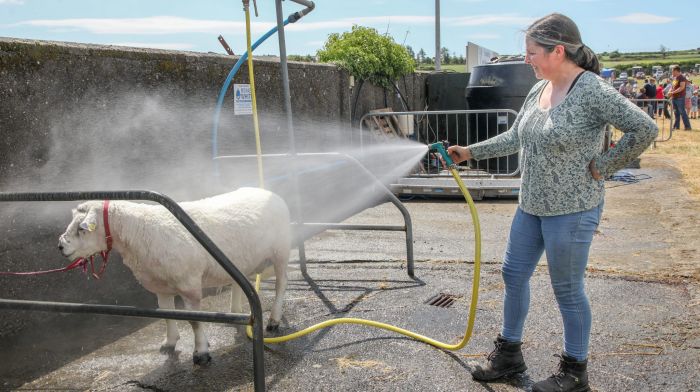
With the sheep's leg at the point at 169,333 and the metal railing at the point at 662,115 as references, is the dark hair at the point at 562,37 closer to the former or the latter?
the sheep's leg at the point at 169,333

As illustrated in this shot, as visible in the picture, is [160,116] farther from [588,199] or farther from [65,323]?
[588,199]

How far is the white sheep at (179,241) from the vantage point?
3502 millimetres

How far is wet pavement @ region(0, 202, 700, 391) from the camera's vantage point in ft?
11.5

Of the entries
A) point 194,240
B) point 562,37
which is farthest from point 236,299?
point 562,37

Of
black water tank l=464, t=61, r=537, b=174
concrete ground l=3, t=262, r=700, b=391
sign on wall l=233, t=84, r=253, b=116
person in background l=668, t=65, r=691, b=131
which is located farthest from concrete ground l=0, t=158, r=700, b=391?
person in background l=668, t=65, r=691, b=131

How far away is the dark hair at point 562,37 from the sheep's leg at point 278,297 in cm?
230

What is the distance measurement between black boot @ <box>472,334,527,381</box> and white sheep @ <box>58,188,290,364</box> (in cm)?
151

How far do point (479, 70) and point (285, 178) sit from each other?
5433mm

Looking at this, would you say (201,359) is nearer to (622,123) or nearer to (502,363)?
(502,363)

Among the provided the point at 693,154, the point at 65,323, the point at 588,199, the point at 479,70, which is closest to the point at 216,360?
the point at 65,323

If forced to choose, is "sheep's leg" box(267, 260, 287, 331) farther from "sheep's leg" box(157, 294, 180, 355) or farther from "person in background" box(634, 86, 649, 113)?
"person in background" box(634, 86, 649, 113)

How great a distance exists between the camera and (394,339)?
4.07 metres

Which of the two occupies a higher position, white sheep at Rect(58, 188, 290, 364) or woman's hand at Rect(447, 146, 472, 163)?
woman's hand at Rect(447, 146, 472, 163)

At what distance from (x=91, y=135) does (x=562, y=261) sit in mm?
3401
